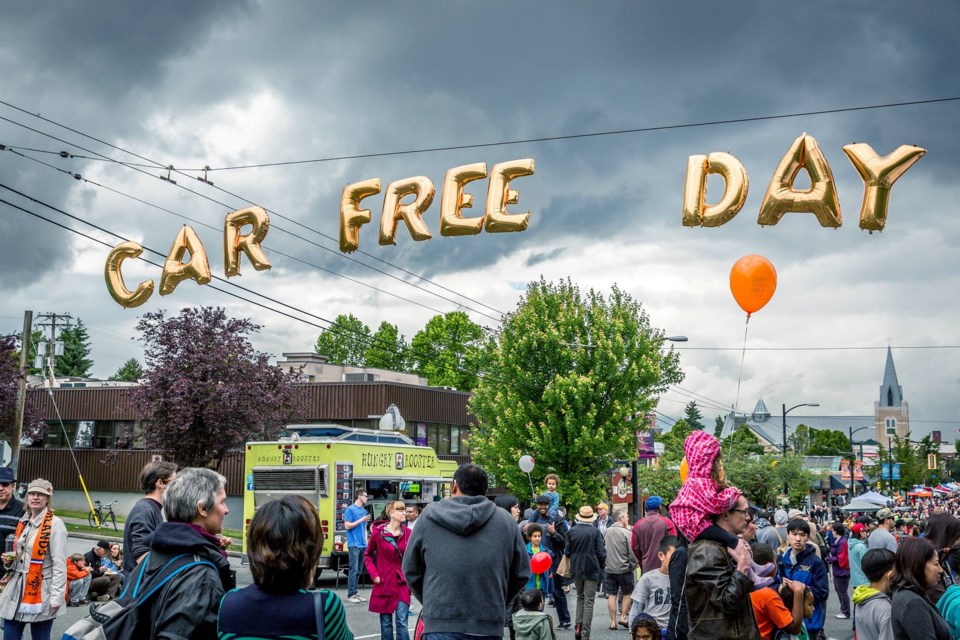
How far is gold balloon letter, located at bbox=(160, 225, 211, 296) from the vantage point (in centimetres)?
1420

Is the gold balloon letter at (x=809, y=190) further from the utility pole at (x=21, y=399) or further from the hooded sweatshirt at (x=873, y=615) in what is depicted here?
the utility pole at (x=21, y=399)

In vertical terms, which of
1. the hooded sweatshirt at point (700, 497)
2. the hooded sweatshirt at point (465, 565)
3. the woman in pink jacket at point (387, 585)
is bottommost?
the woman in pink jacket at point (387, 585)

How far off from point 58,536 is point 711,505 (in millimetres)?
5469

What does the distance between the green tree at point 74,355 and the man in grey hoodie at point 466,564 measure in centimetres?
10190

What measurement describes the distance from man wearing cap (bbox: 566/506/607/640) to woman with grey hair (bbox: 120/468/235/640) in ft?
28.8

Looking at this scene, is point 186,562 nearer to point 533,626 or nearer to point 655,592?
point 533,626

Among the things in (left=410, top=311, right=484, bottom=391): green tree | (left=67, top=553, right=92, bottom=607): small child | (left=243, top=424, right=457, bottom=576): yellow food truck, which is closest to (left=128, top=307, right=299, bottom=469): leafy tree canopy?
(left=243, top=424, right=457, bottom=576): yellow food truck

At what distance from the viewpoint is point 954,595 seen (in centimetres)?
513

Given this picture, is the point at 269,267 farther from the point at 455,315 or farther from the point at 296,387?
the point at 455,315

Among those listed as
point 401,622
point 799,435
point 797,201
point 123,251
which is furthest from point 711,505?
point 799,435

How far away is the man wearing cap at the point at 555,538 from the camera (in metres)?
13.6

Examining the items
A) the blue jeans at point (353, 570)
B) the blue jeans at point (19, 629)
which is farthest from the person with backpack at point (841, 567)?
the blue jeans at point (19, 629)

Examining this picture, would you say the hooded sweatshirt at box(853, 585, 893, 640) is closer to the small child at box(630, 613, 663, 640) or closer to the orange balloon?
the small child at box(630, 613, 663, 640)

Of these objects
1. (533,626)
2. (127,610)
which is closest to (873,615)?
(533,626)
